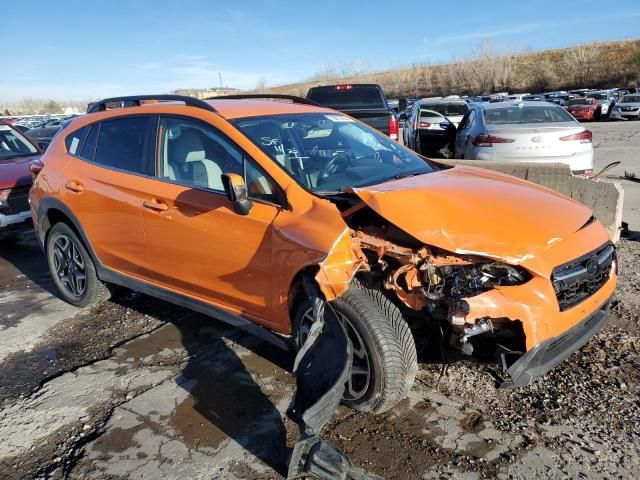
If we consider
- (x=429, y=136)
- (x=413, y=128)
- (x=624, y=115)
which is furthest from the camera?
(x=624, y=115)

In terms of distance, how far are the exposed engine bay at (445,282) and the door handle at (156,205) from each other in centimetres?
142

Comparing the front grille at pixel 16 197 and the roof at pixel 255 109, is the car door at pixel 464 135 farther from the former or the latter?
the front grille at pixel 16 197

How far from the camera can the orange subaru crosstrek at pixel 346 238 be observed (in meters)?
2.74

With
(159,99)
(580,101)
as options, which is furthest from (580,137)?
(580,101)

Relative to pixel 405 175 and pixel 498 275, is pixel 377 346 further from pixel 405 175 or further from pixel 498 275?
pixel 405 175

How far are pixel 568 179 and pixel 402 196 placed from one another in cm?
372

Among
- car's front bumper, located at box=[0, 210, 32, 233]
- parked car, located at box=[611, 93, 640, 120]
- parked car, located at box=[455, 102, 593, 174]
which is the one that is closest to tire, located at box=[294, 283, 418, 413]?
car's front bumper, located at box=[0, 210, 32, 233]

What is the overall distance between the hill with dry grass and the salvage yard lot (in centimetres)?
6123

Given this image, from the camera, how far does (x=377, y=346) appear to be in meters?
2.83

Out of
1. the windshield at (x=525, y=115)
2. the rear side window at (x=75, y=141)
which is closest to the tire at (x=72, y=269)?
the rear side window at (x=75, y=141)

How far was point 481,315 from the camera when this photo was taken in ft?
8.53

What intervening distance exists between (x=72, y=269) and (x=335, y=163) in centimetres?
281

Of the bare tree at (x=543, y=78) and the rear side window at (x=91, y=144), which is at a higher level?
the rear side window at (x=91, y=144)

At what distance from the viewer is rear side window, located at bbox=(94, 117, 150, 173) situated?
403 cm
